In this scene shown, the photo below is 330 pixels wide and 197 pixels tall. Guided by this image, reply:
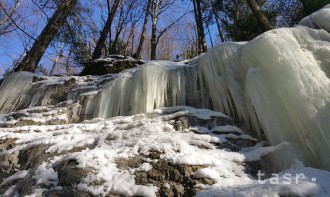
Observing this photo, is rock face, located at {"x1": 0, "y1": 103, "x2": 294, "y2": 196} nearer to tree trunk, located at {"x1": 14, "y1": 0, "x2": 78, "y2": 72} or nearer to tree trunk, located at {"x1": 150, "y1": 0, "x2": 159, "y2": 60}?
tree trunk, located at {"x1": 14, "y1": 0, "x2": 78, "y2": 72}

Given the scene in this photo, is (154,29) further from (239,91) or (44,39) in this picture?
(239,91)

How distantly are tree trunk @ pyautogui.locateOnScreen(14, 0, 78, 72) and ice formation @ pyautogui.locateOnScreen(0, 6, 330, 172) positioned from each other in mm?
1875

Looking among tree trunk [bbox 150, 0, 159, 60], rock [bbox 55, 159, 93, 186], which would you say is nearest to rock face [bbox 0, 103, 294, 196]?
rock [bbox 55, 159, 93, 186]

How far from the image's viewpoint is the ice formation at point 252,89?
3441 mm

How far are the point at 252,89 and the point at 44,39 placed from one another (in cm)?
633

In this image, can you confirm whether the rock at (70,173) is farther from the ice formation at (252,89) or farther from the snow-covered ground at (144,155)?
the ice formation at (252,89)

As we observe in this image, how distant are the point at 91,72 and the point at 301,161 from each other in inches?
244

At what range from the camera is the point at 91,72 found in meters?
8.34

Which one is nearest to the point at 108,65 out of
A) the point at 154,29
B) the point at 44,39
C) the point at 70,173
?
the point at 44,39

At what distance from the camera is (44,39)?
8.48 metres

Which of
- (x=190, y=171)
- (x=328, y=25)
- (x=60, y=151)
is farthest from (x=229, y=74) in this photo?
(x=60, y=151)

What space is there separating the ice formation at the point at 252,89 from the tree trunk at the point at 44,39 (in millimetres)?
1875

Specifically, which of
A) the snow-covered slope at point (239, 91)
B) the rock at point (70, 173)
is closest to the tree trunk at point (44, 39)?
the snow-covered slope at point (239, 91)

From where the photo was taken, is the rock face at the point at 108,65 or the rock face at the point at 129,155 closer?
the rock face at the point at 129,155
